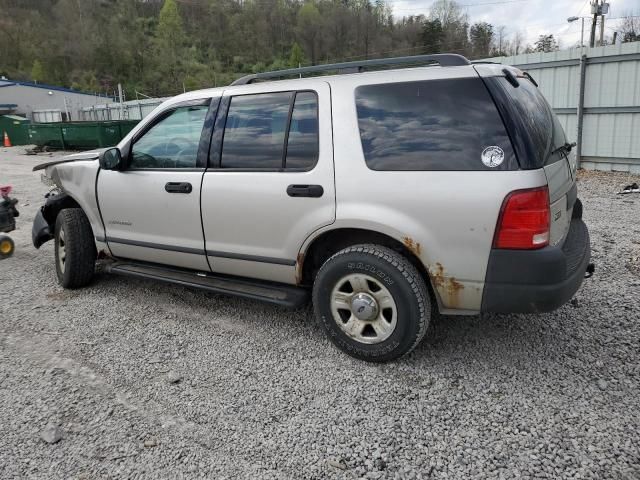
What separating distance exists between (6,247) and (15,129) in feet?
91.4

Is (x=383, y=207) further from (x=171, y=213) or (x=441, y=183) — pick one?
(x=171, y=213)

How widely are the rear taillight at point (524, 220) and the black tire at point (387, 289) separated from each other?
1.90ft

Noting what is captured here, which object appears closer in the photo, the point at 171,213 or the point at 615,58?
the point at 171,213

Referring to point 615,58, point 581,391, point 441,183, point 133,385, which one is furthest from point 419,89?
point 615,58

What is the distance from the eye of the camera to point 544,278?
2.78m

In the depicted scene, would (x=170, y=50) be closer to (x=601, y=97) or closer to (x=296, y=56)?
(x=296, y=56)

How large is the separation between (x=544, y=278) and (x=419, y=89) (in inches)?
51.1

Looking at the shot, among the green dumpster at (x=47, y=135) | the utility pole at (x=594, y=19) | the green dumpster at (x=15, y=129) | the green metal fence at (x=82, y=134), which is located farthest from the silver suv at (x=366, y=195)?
the green dumpster at (x=15, y=129)

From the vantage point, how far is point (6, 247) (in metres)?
6.14

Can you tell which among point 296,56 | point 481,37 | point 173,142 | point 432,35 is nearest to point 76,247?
point 173,142

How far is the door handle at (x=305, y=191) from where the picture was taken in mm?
3268

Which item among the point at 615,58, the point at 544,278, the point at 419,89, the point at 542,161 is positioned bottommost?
the point at 544,278

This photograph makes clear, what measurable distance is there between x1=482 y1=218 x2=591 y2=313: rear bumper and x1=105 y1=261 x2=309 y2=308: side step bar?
1293mm

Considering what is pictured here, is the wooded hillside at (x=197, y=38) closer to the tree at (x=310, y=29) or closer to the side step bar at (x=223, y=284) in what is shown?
the tree at (x=310, y=29)
